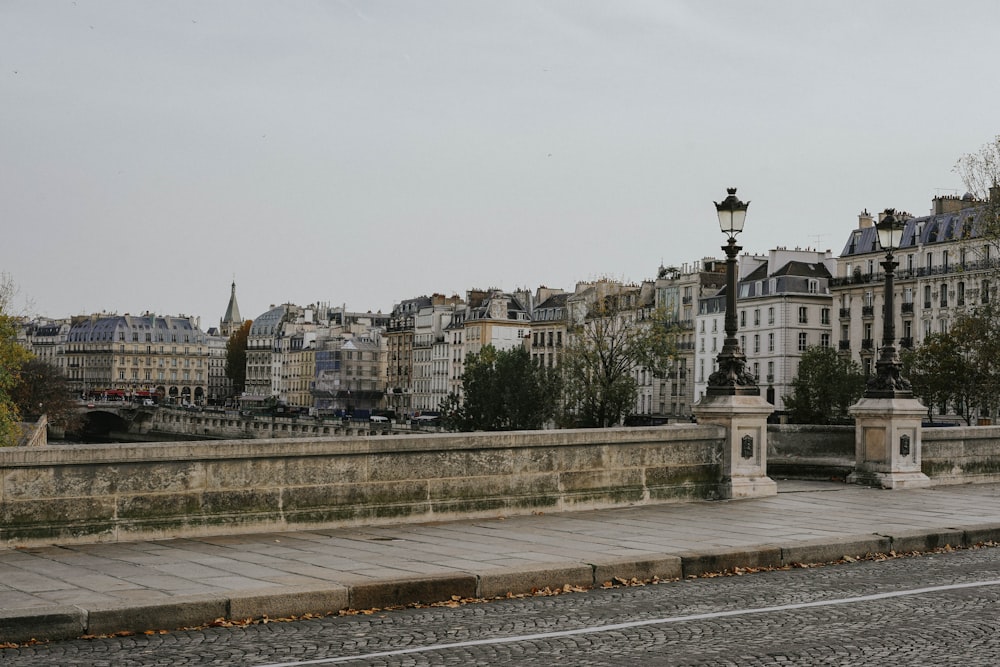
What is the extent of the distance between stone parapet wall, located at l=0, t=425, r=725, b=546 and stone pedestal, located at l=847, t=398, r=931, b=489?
4.85 m

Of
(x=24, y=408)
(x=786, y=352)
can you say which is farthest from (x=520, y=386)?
(x=24, y=408)

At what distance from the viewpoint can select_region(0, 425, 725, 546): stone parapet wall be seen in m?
13.5

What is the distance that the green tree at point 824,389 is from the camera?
90.7m

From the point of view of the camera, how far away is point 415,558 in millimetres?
12977

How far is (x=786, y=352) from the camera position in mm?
113125

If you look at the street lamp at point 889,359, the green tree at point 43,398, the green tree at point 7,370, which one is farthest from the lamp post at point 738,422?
the green tree at point 43,398

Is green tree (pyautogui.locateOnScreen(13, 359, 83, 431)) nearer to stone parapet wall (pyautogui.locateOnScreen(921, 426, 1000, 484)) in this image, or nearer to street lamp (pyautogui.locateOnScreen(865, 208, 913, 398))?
street lamp (pyautogui.locateOnScreen(865, 208, 913, 398))

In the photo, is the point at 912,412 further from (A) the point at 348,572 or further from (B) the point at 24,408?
(B) the point at 24,408

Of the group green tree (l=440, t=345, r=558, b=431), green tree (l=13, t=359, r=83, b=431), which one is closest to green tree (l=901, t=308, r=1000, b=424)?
green tree (l=440, t=345, r=558, b=431)

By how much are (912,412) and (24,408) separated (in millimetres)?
88615

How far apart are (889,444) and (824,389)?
69.9 m

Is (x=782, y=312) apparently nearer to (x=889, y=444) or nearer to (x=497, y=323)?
(x=497, y=323)

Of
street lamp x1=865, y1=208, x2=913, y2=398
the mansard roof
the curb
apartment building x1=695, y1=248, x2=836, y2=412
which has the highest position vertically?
the mansard roof

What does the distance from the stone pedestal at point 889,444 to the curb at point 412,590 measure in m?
7.32
